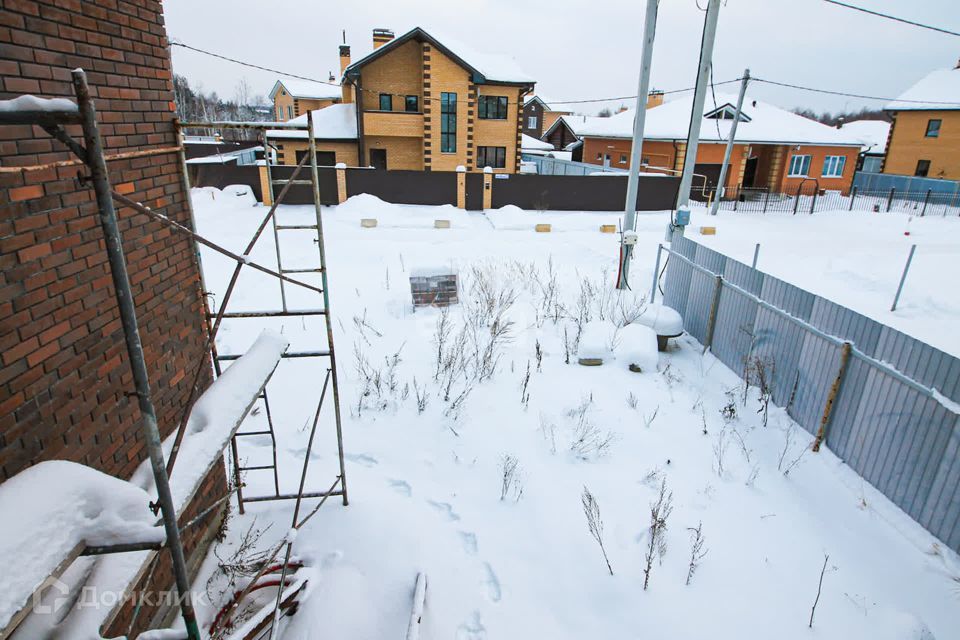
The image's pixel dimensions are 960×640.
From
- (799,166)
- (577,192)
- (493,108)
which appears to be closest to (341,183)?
(493,108)

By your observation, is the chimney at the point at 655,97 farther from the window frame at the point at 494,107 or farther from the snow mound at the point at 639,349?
the snow mound at the point at 639,349

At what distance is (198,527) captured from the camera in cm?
383

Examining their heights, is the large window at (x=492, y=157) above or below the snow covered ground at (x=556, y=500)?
above

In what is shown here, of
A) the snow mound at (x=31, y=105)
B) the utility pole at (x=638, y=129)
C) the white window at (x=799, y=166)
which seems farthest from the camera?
the white window at (x=799, y=166)

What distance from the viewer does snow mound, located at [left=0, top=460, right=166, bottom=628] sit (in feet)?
5.53

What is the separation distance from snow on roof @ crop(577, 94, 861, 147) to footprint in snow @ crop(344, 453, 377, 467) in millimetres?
23072

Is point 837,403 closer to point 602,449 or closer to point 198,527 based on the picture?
point 602,449

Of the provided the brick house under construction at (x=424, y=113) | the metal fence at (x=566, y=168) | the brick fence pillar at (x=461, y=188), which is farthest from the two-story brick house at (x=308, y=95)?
the brick fence pillar at (x=461, y=188)

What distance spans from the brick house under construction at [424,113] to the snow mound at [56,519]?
20.2m

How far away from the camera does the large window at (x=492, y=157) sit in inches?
944

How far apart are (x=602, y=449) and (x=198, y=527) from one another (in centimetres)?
380

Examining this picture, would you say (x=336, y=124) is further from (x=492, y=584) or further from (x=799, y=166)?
(x=492, y=584)

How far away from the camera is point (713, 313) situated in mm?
7758

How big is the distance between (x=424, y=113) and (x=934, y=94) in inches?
1138
